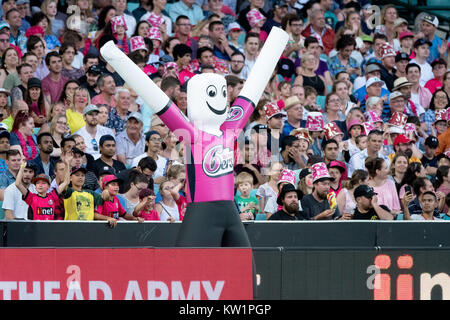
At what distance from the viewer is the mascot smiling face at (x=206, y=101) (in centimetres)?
816

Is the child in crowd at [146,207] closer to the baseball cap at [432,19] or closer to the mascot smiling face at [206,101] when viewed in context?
the mascot smiling face at [206,101]

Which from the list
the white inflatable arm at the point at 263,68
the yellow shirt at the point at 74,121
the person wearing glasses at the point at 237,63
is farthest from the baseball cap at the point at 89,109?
the white inflatable arm at the point at 263,68

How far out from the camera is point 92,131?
11.7m

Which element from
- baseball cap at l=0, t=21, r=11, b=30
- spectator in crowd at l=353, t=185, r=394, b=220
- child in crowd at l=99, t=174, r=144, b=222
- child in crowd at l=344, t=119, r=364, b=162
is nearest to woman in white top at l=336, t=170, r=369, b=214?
spectator in crowd at l=353, t=185, r=394, b=220

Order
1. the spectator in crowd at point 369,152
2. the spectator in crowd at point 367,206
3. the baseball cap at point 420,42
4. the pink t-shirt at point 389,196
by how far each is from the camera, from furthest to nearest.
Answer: the baseball cap at point 420,42 → the spectator in crowd at point 369,152 → the pink t-shirt at point 389,196 → the spectator in crowd at point 367,206

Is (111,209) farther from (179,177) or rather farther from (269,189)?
(269,189)

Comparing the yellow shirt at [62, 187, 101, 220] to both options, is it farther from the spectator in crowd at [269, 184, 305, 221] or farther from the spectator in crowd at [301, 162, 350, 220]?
the spectator in crowd at [301, 162, 350, 220]

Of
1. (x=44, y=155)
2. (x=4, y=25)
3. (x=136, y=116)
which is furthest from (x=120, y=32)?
(x=44, y=155)

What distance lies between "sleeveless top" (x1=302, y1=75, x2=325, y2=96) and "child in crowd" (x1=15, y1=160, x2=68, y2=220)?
4.93 meters

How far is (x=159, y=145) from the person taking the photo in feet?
38.1

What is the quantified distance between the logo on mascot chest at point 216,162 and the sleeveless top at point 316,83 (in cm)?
582

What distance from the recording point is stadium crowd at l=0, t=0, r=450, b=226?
34.6 feet
